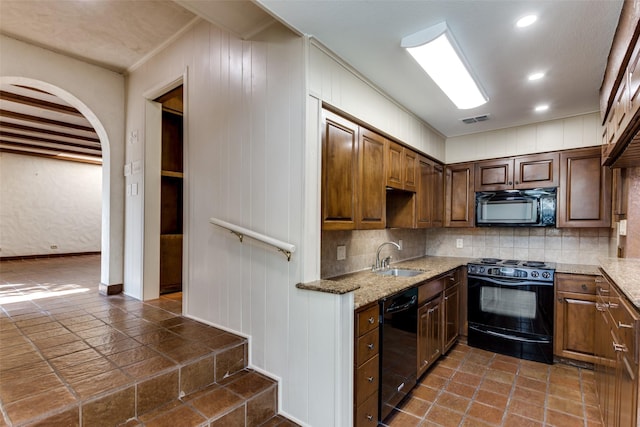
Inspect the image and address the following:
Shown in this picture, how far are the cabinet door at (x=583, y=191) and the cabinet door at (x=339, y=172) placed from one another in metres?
2.55

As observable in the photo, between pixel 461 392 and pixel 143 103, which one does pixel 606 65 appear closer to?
pixel 461 392

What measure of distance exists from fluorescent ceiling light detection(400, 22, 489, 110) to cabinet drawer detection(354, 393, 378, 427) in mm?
2245

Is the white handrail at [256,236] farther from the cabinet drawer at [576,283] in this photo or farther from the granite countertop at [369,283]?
the cabinet drawer at [576,283]

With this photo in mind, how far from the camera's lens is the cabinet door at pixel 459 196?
392 cm

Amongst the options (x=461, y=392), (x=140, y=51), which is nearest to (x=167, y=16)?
(x=140, y=51)

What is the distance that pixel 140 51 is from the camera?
323cm

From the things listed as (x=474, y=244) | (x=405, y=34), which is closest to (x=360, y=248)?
(x=405, y=34)

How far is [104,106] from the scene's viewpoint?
140 inches

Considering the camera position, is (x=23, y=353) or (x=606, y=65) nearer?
(x=23, y=353)

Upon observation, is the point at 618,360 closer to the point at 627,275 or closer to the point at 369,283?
the point at 627,275

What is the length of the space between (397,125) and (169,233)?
312 centimetres

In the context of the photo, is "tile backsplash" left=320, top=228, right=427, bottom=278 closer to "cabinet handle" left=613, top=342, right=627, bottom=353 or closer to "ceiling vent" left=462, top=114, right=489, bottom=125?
"ceiling vent" left=462, top=114, right=489, bottom=125

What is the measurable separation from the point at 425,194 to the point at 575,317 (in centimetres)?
185

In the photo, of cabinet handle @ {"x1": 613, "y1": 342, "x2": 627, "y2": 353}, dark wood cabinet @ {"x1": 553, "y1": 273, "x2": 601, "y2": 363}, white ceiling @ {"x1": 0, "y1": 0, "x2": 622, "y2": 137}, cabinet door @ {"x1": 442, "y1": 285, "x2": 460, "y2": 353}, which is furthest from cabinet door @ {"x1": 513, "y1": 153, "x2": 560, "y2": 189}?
cabinet handle @ {"x1": 613, "y1": 342, "x2": 627, "y2": 353}
